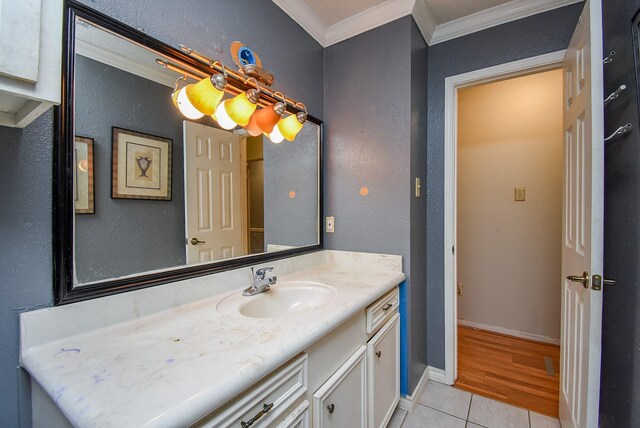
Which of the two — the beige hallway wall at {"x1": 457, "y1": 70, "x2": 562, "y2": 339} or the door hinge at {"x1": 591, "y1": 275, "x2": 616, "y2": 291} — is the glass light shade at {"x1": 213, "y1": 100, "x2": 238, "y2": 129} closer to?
the door hinge at {"x1": 591, "y1": 275, "x2": 616, "y2": 291}

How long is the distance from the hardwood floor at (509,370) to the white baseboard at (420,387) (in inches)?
4.8

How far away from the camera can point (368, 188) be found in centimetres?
172

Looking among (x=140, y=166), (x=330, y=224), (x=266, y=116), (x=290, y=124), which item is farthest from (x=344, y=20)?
(x=140, y=166)

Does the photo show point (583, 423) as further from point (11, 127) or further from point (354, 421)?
point (11, 127)

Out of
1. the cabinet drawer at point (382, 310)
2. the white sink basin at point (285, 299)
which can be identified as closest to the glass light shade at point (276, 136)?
the white sink basin at point (285, 299)

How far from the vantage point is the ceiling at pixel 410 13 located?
158cm

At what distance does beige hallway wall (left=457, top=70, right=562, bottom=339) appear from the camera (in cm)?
231

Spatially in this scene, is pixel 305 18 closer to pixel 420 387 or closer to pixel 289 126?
pixel 289 126

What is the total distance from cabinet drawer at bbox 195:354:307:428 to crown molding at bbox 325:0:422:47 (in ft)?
6.03

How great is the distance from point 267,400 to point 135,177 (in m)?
0.82

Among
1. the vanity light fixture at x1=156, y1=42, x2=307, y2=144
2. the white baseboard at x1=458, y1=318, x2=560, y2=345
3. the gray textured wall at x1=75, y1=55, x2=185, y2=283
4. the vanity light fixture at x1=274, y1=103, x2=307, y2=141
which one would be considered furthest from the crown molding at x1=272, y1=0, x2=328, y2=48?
the white baseboard at x1=458, y1=318, x2=560, y2=345

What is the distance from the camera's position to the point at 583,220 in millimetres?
1134

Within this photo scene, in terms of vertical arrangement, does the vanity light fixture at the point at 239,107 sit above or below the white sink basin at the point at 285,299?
above

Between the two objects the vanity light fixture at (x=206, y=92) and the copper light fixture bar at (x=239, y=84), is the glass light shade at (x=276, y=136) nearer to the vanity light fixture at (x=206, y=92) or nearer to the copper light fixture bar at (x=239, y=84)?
the copper light fixture bar at (x=239, y=84)
